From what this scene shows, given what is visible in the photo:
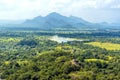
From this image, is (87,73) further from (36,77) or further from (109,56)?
(109,56)

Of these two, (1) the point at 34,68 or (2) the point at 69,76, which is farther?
(1) the point at 34,68

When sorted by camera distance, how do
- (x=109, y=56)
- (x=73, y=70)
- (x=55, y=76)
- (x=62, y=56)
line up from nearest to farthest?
(x=55, y=76), (x=73, y=70), (x=62, y=56), (x=109, y=56)

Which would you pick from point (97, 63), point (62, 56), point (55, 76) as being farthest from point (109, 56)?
point (55, 76)

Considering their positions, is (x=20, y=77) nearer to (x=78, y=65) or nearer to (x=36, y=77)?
(x=36, y=77)

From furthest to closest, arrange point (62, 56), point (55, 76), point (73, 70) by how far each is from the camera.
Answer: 1. point (62, 56)
2. point (73, 70)
3. point (55, 76)

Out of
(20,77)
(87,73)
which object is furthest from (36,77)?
(87,73)

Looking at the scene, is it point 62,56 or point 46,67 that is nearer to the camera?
point 46,67

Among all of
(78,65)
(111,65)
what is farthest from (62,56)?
(111,65)

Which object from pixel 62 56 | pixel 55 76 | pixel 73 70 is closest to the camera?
pixel 55 76

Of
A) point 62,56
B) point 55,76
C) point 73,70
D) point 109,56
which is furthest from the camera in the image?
point 109,56
